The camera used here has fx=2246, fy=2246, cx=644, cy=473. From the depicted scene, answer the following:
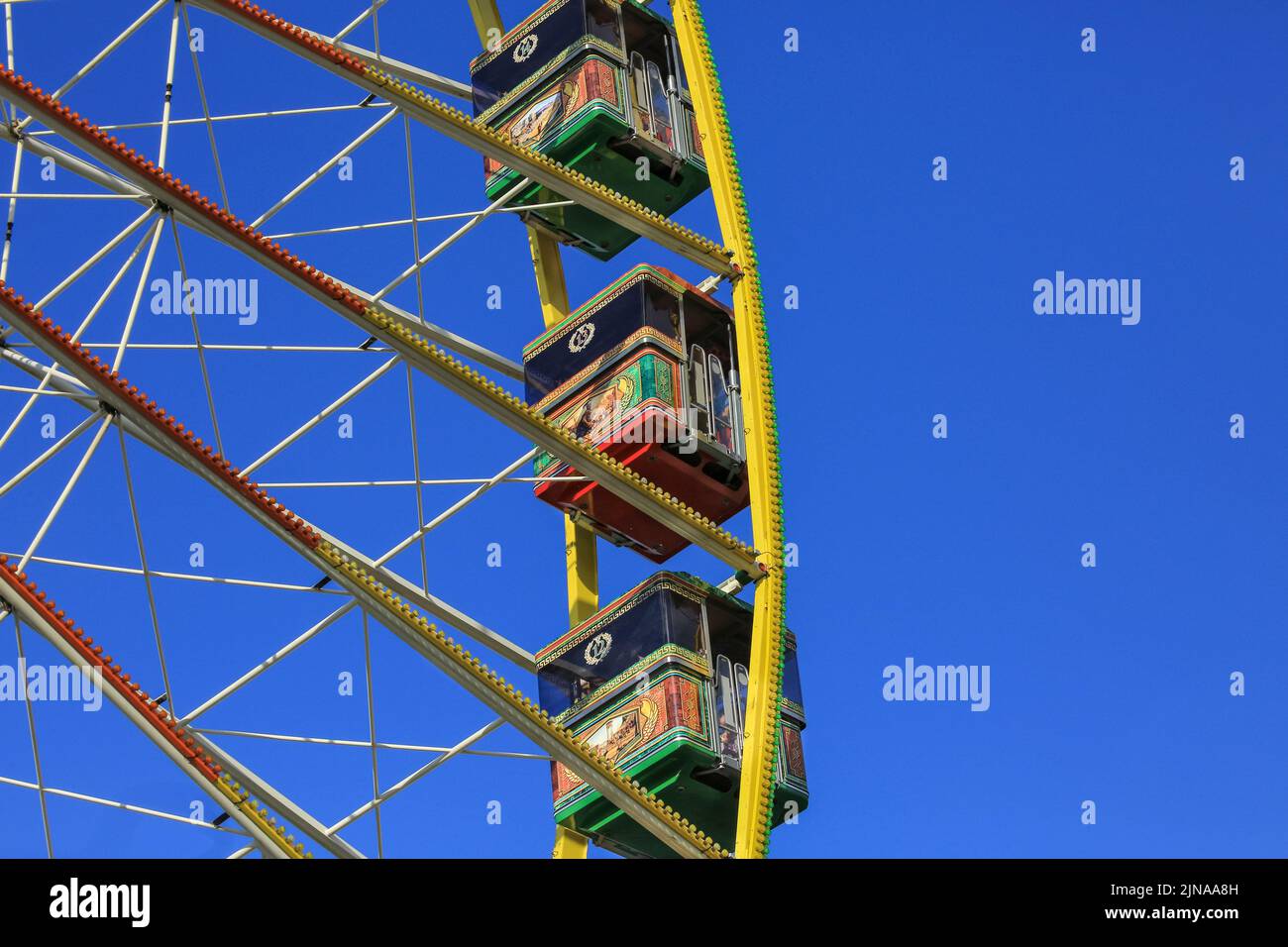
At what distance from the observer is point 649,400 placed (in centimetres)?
2044

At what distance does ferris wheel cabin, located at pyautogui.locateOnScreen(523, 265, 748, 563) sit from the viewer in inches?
805

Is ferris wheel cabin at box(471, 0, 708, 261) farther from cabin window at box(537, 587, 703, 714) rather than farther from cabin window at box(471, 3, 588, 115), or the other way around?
cabin window at box(537, 587, 703, 714)

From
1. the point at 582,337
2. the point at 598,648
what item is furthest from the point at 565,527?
the point at 598,648

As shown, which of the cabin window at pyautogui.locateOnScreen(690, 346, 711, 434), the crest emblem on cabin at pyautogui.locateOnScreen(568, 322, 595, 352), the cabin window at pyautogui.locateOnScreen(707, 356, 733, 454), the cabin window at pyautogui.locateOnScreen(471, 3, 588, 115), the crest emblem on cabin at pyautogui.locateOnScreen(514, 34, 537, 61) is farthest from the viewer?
the crest emblem on cabin at pyautogui.locateOnScreen(514, 34, 537, 61)

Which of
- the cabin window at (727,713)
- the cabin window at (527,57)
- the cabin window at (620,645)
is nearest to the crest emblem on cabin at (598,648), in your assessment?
the cabin window at (620,645)

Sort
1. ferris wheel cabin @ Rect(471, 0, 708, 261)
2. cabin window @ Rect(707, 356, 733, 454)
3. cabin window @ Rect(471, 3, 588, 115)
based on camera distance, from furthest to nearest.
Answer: cabin window @ Rect(471, 3, 588, 115) → ferris wheel cabin @ Rect(471, 0, 708, 261) → cabin window @ Rect(707, 356, 733, 454)

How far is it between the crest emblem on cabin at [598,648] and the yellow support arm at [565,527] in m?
1.54

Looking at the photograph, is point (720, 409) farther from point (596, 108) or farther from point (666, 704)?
point (596, 108)

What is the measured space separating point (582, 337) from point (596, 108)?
8.86 feet

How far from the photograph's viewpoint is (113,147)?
1700 cm

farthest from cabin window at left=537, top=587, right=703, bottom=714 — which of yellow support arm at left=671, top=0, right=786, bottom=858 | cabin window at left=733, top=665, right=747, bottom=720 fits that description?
yellow support arm at left=671, top=0, right=786, bottom=858
